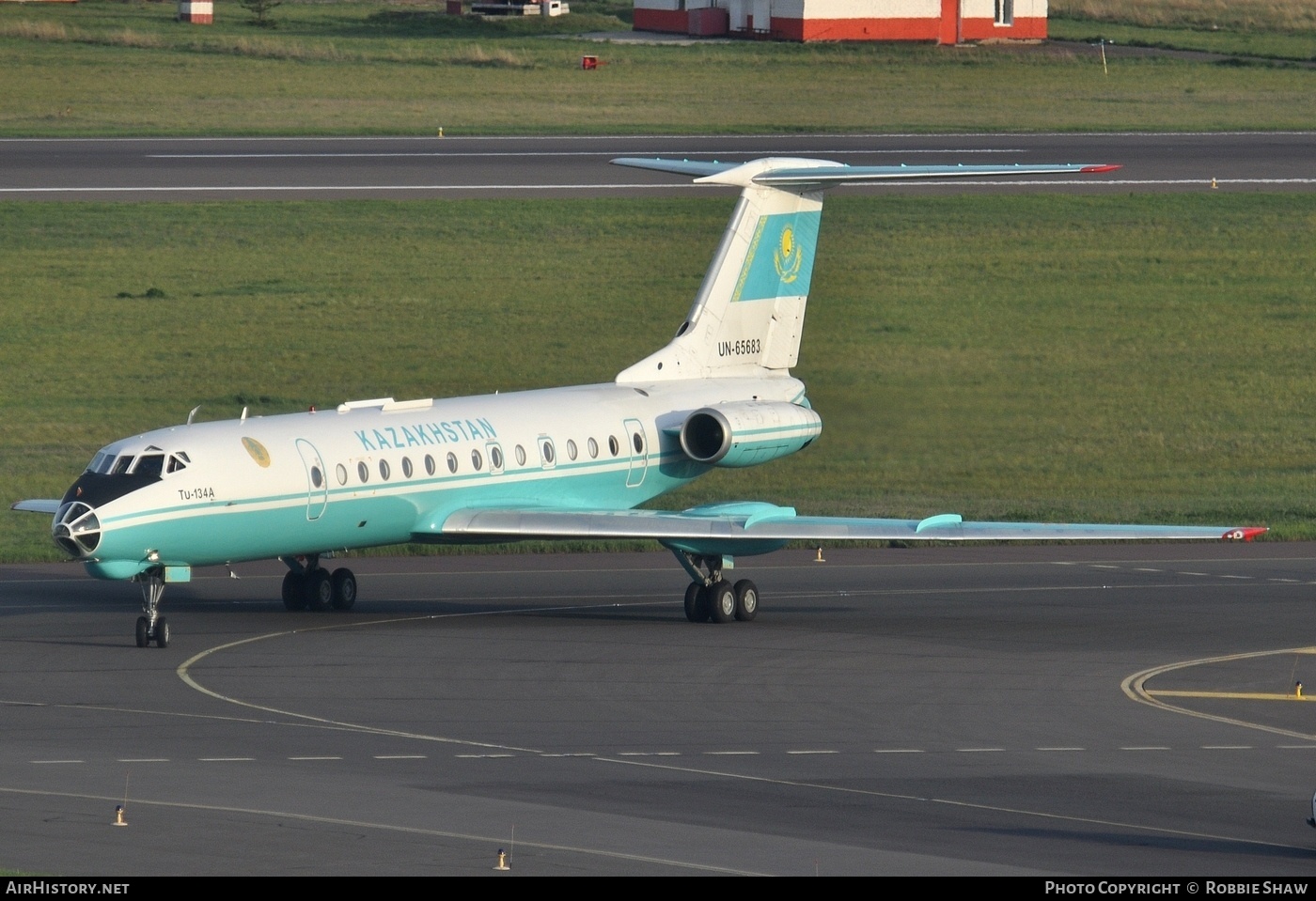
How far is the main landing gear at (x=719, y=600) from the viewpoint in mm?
32719

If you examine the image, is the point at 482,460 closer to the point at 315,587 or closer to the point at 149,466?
the point at 315,587

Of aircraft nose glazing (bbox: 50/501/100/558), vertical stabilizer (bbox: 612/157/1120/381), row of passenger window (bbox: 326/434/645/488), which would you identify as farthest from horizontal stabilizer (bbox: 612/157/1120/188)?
aircraft nose glazing (bbox: 50/501/100/558)

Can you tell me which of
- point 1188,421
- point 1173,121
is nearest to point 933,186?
point 1173,121

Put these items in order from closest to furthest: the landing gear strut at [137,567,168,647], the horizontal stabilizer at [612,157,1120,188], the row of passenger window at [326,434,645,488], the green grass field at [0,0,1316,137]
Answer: the landing gear strut at [137,567,168,647] → the row of passenger window at [326,434,645,488] → the horizontal stabilizer at [612,157,1120,188] → the green grass field at [0,0,1316,137]

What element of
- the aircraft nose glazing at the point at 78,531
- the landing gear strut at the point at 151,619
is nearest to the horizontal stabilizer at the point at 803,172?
the landing gear strut at the point at 151,619

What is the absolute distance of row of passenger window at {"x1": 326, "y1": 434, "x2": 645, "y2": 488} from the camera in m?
31.7

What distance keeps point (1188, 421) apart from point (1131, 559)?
12922 millimetres

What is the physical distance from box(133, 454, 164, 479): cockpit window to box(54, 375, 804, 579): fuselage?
3 centimetres

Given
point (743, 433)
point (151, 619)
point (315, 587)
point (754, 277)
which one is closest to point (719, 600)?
point (743, 433)

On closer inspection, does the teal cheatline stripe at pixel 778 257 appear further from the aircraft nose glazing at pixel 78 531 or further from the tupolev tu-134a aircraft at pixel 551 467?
the aircraft nose glazing at pixel 78 531

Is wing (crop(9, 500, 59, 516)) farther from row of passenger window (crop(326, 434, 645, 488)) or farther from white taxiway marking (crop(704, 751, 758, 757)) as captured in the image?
white taxiway marking (crop(704, 751, 758, 757))

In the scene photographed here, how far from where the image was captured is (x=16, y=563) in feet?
125

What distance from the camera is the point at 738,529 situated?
3183 centimetres

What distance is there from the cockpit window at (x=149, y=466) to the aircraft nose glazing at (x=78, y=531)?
990mm
